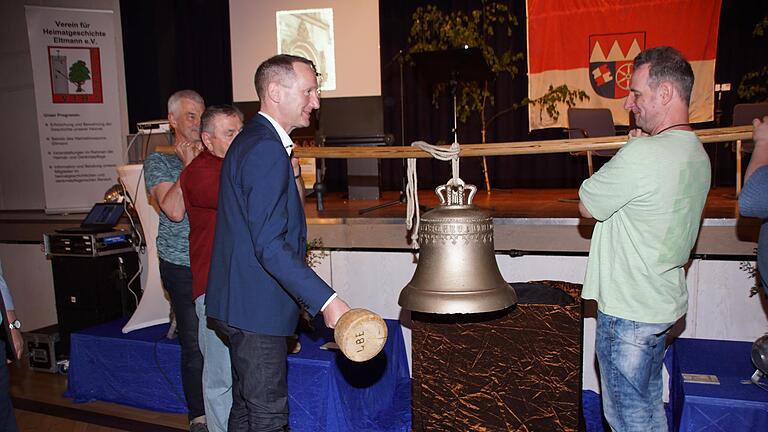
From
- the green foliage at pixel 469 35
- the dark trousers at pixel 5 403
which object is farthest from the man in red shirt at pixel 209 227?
the green foliage at pixel 469 35

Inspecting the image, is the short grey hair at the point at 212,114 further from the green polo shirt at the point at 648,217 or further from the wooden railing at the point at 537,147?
the green polo shirt at the point at 648,217

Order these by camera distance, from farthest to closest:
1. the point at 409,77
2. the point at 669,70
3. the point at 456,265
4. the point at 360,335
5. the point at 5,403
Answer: the point at 409,77, the point at 5,403, the point at 669,70, the point at 456,265, the point at 360,335

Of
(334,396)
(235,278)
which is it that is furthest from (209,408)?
(235,278)

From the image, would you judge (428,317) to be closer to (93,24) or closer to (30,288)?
(30,288)

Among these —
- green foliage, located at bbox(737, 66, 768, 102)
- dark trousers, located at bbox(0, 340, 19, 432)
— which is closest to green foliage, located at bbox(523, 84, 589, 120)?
green foliage, located at bbox(737, 66, 768, 102)

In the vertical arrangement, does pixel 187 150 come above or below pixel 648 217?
above

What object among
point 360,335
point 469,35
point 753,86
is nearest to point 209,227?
point 360,335

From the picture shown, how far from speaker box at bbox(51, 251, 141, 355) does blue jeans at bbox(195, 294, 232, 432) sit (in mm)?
2110

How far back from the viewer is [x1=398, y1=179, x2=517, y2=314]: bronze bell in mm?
1603

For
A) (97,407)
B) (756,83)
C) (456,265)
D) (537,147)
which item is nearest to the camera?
(456,265)

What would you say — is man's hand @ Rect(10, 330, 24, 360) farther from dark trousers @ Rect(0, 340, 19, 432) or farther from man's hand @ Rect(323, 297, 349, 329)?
man's hand @ Rect(323, 297, 349, 329)

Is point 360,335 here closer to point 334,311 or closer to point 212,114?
point 334,311

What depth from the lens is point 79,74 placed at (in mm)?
5852

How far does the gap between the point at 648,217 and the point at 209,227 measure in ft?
5.68
